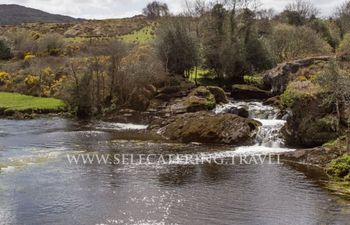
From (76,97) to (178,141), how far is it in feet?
63.9

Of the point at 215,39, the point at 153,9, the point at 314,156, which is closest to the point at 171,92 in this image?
the point at 215,39

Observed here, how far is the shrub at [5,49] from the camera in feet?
337

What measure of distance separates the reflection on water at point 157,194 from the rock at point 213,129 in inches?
147

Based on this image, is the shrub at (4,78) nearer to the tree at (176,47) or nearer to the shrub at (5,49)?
the shrub at (5,49)

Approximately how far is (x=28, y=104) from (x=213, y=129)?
2985 centimetres

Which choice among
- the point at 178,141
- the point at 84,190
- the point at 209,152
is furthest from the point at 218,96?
the point at 84,190

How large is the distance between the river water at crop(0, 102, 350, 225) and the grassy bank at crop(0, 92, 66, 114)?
1933 cm

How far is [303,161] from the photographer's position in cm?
3709

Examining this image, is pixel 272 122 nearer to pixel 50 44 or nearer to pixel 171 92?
pixel 171 92

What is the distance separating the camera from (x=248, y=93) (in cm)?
6234

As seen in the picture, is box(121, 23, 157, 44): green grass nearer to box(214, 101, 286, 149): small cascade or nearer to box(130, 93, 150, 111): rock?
box(130, 93, 150, 111): rock

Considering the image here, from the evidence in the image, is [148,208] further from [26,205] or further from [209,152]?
[209,152]

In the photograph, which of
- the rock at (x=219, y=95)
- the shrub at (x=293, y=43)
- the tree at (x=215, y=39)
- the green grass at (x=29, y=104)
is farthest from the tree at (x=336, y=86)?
the shrub at (x=293, y=43)

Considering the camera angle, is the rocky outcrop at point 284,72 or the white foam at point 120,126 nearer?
the white foam at point 120,126
